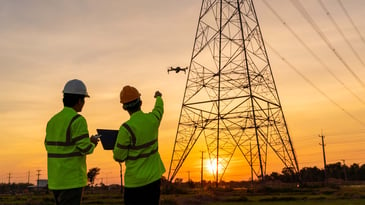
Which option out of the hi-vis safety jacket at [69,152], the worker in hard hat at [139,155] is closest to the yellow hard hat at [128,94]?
the worker in hard hat at [139,155]

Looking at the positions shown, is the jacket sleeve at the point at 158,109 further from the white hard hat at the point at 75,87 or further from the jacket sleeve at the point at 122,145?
the white hard hat at the point at 75,87

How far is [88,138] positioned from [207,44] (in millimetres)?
31760

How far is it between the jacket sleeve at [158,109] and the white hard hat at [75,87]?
0.95 metres

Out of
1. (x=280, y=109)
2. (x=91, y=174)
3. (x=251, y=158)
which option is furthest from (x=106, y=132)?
(x=91, y=174)

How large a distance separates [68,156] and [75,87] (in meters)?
0.84

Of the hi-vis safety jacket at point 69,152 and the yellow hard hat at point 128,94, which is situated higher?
the yellow hard hat at point 128,94

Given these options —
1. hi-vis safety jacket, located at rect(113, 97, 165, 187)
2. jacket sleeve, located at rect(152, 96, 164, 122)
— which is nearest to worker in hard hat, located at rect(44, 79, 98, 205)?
hi-vis safety jacket, located at rect(113, 97, 165, 187)

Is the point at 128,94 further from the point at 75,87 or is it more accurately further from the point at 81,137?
the point at 81,137

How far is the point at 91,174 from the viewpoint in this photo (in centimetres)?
7119

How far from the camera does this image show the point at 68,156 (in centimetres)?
498

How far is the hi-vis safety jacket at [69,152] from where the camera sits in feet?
16.2

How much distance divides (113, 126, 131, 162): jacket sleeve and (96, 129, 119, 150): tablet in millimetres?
308

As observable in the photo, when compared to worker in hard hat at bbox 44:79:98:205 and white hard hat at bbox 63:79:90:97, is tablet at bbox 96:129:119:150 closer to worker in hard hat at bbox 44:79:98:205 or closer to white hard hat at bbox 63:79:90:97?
worker in hard hat at bbox 44:79:98:205

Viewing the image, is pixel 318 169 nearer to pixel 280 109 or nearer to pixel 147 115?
pixel 280 109
